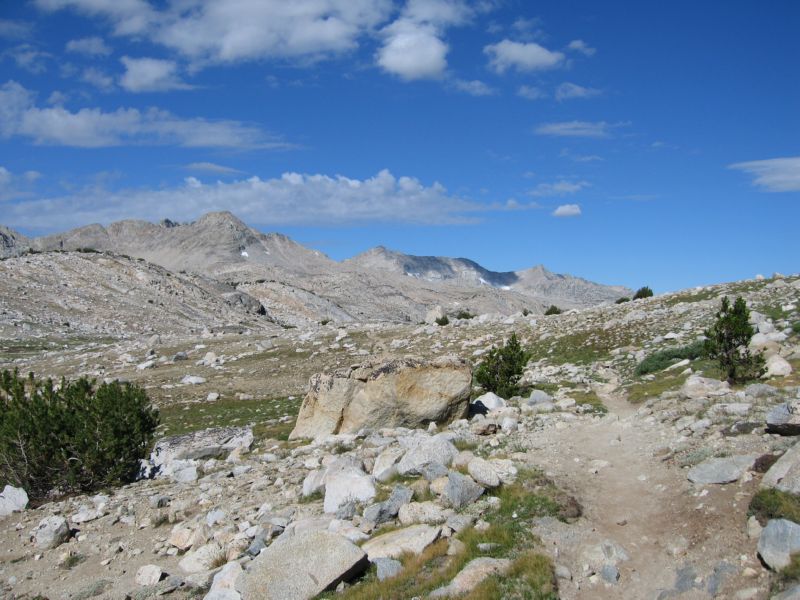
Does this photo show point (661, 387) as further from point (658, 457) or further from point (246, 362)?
point (246, 362)

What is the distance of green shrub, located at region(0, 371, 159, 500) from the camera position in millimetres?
16859

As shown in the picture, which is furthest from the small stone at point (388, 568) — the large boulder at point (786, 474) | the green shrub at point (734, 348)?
the green shrub at point (734, 348)

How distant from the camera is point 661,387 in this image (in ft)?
68.9

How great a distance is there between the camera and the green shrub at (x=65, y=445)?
16859 millimetres

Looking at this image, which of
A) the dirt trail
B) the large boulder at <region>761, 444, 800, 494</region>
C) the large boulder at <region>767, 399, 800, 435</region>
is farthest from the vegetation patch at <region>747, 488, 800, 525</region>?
the large boulder at <region>767, 399, 800, 435</region>

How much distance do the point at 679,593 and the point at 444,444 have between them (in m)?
6.85

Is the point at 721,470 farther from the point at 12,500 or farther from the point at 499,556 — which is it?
the point at 12,500

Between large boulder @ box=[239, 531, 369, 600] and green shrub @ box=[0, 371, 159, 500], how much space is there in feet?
31.6

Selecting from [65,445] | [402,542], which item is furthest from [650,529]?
[65,445]

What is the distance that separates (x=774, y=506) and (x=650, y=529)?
1919 mm

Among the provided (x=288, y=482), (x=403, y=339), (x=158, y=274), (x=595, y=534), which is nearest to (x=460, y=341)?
(x=403, y=339)

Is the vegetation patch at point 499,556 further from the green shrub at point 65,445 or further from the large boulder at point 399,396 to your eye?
the green shrub at point 65,445

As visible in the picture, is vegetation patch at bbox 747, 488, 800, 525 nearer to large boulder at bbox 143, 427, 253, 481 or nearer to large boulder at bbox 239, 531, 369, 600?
large boulder at bbox 239, 531, 369, 600

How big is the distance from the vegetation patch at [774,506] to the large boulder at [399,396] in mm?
11234
